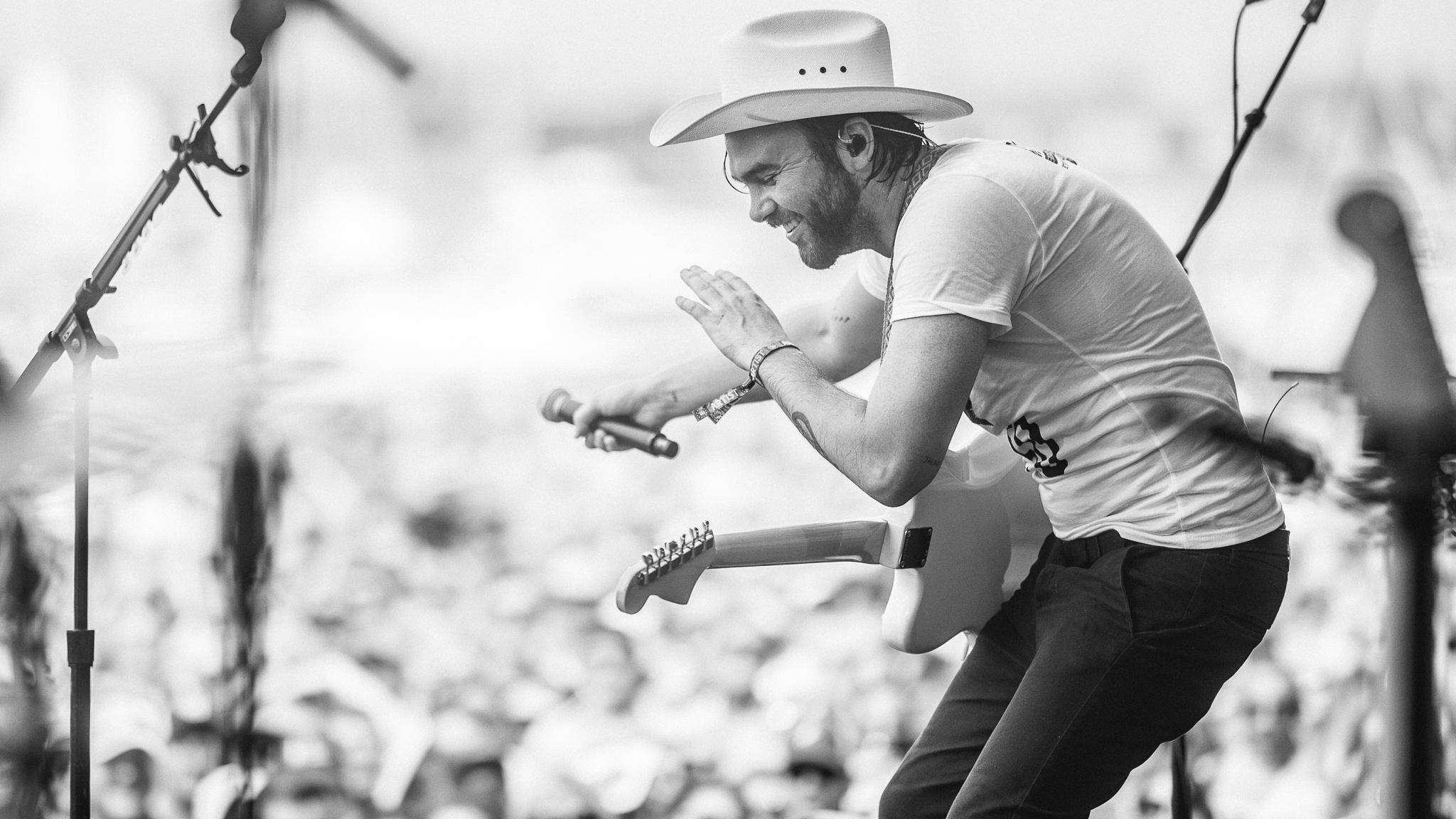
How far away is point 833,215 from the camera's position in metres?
1.41

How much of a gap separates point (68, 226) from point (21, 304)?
16cm

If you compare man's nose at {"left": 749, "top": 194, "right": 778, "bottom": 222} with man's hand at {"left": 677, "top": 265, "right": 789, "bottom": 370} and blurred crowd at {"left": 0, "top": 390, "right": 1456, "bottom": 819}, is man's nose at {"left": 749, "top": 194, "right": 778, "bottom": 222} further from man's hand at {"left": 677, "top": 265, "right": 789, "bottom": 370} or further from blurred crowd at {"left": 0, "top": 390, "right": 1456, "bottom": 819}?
blurred crowd at {"left": 0, "top": 390, "right": 1456, "bottom": 819}

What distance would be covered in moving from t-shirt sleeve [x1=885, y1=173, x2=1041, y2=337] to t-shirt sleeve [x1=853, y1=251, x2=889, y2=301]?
36 centimetres

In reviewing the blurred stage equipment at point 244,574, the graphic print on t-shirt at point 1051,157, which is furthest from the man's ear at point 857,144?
the blurred stage equipment at point 244,574

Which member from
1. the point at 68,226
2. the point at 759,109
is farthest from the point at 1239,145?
the point at 68,226

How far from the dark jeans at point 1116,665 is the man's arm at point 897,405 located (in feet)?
0.78

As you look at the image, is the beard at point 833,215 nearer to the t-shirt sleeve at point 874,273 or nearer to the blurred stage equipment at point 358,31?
the t-shirt sleeve at point 874,273

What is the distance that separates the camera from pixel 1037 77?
7.62 ft

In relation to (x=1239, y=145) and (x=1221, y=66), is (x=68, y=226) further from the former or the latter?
(x=1221, y=66)

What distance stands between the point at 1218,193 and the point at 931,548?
0.59 metres

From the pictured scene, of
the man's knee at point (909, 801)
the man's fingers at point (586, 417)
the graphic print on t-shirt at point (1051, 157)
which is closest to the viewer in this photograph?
the graphic print on t-shirt at point (1051, 157)

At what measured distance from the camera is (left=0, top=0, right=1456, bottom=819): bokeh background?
7.37 feet

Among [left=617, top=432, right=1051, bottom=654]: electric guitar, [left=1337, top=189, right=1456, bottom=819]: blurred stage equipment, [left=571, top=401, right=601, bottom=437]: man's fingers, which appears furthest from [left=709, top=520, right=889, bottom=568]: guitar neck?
[left=1337, top=189, right=1456, bottom=819]: blurred stage equipment

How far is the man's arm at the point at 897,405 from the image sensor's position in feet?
3.92
